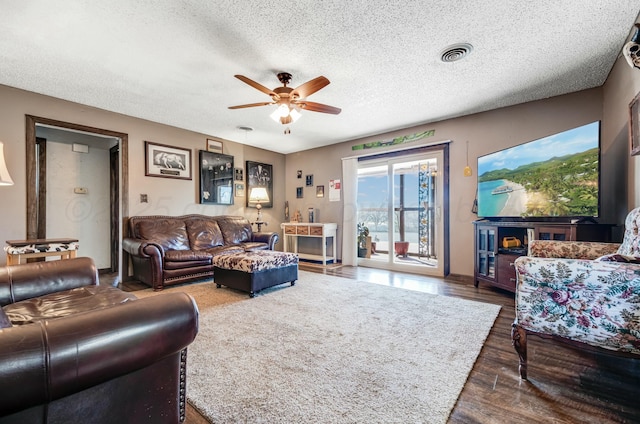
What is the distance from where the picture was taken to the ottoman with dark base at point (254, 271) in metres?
3.26

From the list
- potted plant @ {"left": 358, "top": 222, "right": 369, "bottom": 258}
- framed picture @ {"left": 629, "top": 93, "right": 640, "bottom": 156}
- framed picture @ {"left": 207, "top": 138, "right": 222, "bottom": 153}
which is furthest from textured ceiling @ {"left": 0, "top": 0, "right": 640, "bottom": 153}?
potted plant @ {"left": 358, "top": 222, "right": 369, "bottom": 258}

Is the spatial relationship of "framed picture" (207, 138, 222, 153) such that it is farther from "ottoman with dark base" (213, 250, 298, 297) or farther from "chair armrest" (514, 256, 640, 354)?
"chair armrest" (514, 256, 640, 354)

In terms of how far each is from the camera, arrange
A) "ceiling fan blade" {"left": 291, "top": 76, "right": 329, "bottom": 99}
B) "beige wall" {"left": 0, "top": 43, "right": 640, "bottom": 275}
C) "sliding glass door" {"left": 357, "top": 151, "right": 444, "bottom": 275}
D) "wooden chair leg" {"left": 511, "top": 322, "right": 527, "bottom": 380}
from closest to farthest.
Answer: "wooden chair leg" {"left": 511, "top": 322, "right": 527, "bottom": 380} → "ceiling fan blade" {"left": 291, "top": 76, "right": 329, "bottom": 99} → "beige wall" {"left": 0, "top": 43, "right": 640, "bottom": 275} → "sliding glass door" {"left": 357, "top": 151, "right": 444, "bottom": 275}

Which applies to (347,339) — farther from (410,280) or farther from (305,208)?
(305,208)

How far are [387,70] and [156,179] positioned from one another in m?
3.75

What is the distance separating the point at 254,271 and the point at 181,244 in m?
1.68

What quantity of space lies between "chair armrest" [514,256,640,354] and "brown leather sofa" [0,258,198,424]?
1.75 metres

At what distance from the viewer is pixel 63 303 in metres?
1.64

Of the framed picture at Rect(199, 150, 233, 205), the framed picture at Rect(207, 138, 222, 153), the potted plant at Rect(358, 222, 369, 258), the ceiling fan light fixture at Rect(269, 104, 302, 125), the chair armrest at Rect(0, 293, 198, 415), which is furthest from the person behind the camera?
the potted plant at Rect(358, 222, 369, 258)

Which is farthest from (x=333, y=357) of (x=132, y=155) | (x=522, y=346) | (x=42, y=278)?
(x=132, y=155)

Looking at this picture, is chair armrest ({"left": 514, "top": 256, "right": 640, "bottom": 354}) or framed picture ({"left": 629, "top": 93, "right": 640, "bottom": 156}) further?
framed picture ({"left": 629, "top": 93, "right": 640, "bottom": 156})

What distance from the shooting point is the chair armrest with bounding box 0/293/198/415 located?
27.4 inches

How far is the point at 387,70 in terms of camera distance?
285 centimetres

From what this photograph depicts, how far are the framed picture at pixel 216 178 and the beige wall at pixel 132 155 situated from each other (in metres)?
0.12
